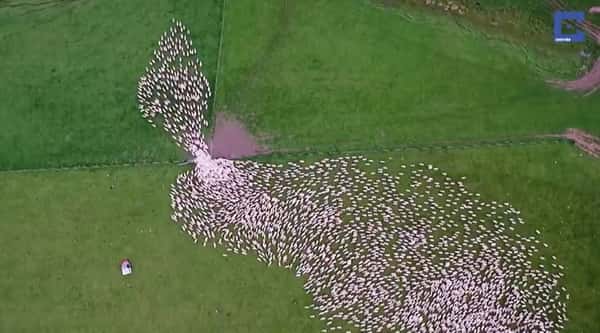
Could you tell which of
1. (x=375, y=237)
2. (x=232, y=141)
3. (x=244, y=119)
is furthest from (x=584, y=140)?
(x=232, y=141)

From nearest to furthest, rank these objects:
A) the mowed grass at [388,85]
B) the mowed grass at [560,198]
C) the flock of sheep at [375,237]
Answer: the flock of sheep at [375,237]
the mowed grass at [560,198]
the mowed grass at [388,85]

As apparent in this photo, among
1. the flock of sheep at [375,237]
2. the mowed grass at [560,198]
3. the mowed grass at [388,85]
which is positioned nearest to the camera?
the flock of sheep at [375,237]

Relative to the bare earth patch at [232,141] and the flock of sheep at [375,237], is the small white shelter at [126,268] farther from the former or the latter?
the bare earth patch at [232,141]

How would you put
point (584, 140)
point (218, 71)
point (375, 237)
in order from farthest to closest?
point (218, 71)
point (584, 140)
point (375, 237)

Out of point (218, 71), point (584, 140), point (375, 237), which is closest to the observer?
point (375, 237)

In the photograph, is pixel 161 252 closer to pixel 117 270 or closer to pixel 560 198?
pixel 117 270

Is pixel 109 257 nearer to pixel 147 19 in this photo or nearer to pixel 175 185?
pixel 175 185

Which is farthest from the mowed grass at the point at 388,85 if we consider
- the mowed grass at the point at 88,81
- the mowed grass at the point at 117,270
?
the mowed grass at the point at 117,270

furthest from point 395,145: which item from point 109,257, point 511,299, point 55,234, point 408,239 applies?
point 55,234
